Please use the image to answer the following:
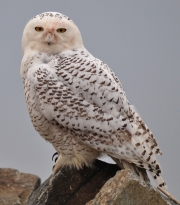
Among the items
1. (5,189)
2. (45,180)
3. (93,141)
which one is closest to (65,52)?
(93,141)

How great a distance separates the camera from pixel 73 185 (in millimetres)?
4879

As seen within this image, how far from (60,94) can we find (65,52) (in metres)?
0.37

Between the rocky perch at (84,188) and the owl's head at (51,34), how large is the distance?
0.95m

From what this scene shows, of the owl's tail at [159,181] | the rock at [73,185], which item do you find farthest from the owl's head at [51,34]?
the owl's tail at [159,181]

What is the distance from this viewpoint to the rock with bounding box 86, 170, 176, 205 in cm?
395

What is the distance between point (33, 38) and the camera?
183 inches

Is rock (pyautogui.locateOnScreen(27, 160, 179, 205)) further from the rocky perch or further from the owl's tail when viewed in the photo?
the owl's tail

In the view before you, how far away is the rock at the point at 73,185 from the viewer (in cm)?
484

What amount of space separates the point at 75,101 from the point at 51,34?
0.53 m

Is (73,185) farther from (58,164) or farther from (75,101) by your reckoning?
(75,101)

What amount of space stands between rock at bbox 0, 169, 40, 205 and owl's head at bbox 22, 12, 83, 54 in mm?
1852

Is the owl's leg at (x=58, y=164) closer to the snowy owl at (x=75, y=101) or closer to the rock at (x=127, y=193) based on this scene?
the snowy owl at (x=75, y=101)

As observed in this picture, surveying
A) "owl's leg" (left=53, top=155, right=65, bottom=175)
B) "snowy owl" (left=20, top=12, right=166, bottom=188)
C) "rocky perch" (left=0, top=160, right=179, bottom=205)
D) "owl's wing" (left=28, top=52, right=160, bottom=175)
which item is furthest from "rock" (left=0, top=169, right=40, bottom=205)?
"owl's wing" (left=28, top=52, right=160, bottom=175)

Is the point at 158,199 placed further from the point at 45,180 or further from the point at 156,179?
the point at 45,180
